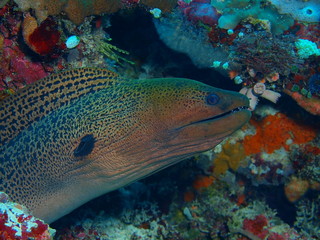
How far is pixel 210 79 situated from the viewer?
4.35m

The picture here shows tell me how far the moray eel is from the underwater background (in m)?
0.47

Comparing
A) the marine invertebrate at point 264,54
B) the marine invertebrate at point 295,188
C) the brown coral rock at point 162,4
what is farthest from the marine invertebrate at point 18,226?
the marine invertebrate at point 295,188

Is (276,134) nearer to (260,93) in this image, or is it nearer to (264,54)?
(260,93)

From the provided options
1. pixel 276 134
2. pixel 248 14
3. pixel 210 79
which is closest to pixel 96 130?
pixel 210 79

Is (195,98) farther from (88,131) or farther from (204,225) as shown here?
(204,225)

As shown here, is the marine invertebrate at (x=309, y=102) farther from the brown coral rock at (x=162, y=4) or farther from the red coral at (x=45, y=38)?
the red coral at (x=45, y=38)

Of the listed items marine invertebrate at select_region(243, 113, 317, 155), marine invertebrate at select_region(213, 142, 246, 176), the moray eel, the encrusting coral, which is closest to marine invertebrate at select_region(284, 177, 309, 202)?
marine invertebrate at select_region(243, 113, 317, 155)

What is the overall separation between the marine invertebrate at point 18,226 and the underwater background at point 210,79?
Answer: 5.93 ft

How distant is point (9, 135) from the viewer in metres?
3.09

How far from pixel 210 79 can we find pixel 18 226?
3.40m

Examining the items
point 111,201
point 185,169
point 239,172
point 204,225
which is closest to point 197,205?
point 204,225

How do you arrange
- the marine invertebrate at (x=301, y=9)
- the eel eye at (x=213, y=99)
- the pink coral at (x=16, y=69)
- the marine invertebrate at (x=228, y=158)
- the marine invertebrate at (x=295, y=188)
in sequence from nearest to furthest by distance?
the eel eye at (x=213, y=99) < the pink coral at (x=16, y=69) < the marine invertebrate at (x=301, y=9) < the marine invertebrate at (x=295, y=188) < the marine invertebrate at (x=228, y=158)

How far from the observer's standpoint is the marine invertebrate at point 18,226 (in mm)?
1763

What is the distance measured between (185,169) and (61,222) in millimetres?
2276
